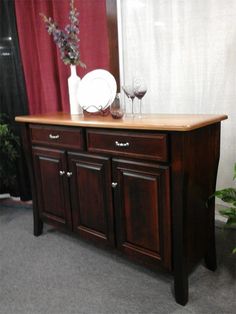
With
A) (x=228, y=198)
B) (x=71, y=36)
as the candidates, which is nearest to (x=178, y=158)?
(x=228, y=198)

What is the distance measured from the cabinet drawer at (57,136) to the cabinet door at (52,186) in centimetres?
6

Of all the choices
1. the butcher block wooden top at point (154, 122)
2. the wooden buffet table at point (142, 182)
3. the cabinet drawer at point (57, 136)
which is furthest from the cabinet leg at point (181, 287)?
the cabinet drawer at point (57, 136)

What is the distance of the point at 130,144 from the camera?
1.49 m

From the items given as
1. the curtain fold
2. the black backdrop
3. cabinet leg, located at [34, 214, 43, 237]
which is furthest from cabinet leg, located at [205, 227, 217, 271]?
the black backdrop

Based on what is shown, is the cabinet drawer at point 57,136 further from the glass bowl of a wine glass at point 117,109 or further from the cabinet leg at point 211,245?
the cabinet leg at point 211,245

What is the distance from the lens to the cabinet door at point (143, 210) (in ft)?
4.75

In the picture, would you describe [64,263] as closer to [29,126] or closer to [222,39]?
[29,126]

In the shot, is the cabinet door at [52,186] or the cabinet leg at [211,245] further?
the cabinet door at [52,186]

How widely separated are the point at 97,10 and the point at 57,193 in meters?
1.39

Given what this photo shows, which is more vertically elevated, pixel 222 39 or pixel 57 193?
pixel 222 39

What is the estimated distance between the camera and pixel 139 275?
1.74 metres

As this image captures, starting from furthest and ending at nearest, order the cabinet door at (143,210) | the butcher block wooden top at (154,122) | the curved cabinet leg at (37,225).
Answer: the curved cabinet leg at (37,225)
the cabinet door at (143,210)
the butcher block wooden top at (154,122)

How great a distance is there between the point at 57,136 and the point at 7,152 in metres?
0.99

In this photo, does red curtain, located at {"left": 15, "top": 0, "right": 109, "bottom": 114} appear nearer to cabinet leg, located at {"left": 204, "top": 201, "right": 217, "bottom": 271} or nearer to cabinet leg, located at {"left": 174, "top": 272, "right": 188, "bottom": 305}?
cabinet leg, located at {"left": 204, "top": 201, "right": 217, "bottom": 271}
